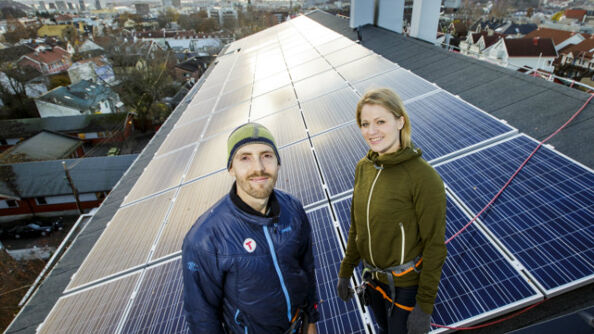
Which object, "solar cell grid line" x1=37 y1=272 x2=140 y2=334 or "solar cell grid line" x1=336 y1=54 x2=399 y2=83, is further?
"solar cell grid line" x1=336 y1=54 x2=399 y2=83

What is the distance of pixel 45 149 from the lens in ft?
93.8

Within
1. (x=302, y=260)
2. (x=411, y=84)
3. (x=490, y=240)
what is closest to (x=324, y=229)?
(x=302, y=260)

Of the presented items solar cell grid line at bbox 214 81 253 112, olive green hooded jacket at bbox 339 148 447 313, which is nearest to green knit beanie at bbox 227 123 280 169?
olive green hooded jacket at bbox 339 148 447 313

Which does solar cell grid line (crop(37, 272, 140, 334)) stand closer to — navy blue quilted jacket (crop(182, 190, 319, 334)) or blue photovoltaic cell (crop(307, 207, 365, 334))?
navy blue quilted jacket (crop(182, 190, 319, 334))

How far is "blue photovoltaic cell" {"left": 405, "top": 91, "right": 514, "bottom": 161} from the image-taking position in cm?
450

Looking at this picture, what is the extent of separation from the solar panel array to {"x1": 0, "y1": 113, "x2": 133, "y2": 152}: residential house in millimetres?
30881

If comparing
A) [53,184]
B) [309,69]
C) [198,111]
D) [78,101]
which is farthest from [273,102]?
[78,101]

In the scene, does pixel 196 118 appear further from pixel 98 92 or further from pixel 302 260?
pixel 98 92

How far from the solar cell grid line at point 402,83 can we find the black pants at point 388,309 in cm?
407

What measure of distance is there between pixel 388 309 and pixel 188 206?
3848 millimetres

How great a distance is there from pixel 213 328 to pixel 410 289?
5.66ft

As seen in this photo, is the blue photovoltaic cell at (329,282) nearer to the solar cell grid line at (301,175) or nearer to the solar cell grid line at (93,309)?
the solar cell grid line at (301,175)

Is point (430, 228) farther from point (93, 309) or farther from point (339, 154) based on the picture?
point (93, 309)

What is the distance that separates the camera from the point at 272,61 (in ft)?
47.9
